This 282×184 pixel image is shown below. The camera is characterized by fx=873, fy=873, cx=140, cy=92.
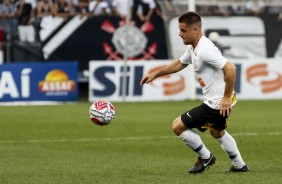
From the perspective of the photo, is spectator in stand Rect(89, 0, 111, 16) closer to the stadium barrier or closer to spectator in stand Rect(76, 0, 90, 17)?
spectator in stand Rect(76, 0, 90, 17)

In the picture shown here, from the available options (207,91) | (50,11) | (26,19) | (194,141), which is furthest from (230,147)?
(50,11)

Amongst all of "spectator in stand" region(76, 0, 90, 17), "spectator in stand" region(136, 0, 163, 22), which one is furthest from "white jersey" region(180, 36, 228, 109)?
"spectator in stand" region(136, 0, 163, 22)

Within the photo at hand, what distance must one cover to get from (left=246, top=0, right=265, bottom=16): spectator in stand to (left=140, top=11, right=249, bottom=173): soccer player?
1968cm

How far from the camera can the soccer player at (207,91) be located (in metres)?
10.0

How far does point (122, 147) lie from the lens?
47.5 ft

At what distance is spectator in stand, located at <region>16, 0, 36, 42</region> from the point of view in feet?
90.4

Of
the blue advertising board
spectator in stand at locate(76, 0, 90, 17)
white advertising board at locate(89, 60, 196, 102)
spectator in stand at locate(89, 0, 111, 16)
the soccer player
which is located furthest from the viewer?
spectator in stand at locate(89, 0, 111, 16)

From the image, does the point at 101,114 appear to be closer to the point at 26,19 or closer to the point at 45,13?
the point at 26,19

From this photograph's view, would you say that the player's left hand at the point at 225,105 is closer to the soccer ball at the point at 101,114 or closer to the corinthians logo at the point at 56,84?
the soccer ball at the point at 101,114

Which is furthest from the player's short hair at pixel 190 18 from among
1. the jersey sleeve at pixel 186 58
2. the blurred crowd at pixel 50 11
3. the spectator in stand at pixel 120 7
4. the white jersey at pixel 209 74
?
the spectator in stand at pixel 120 7

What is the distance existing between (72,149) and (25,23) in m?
14.2

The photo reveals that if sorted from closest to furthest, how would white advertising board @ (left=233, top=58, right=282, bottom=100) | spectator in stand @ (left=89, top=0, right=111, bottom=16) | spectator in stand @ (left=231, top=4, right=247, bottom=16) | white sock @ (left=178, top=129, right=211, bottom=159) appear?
white sock @ (left=178, top=129, right=211, bottom=159)
white advertising board @ (left=233, top=58, right=282, bottom=100)
spectator in stand @ (left=89, top=0, right=111, bottom=16)
spectator in stand @ (left=231, top=4, right=247, bottom=16)

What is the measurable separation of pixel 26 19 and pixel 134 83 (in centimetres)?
409

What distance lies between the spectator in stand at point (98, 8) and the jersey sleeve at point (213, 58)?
18.5 metres
